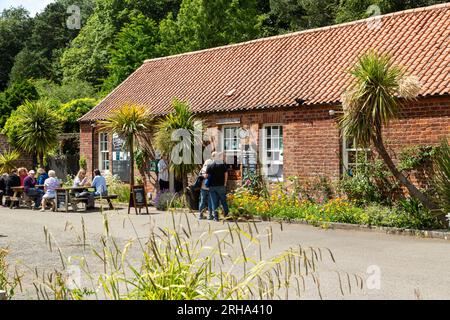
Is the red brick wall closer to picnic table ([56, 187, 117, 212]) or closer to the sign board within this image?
the sign board

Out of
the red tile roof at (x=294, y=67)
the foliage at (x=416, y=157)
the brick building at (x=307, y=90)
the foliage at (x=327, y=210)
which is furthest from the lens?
the red tile roof at (x=294, y=67)

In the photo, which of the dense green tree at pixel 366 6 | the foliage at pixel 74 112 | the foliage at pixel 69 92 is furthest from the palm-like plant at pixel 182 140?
the foliage at pixel 69 92

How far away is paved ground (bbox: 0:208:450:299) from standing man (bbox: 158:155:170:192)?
449 centimetres

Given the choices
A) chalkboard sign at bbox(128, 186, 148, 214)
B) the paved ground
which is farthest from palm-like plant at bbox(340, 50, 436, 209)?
chalkboard sign at bbox(128, 186, 148, 214)

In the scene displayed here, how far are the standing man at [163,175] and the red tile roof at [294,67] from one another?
2019 millimetres

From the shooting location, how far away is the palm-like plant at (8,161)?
2906cm

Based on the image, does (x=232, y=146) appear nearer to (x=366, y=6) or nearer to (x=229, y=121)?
(x=229, y=121)

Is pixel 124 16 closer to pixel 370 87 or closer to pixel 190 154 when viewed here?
pixel 190 154

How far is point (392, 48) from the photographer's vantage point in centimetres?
1798

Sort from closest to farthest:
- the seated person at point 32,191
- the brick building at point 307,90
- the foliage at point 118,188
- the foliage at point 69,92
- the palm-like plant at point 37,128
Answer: the brick building at point 307,90 < the seated person at point 32,191 < the foliage at point 118,188 < the palm-like plant at point 37,128 < the foliage at point 69,92

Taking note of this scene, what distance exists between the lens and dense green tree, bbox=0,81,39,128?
39.3 metres

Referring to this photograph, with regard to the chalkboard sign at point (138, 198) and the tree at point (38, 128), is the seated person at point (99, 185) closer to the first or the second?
the chalkboard sign at point (138, 198)

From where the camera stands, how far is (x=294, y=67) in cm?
2044

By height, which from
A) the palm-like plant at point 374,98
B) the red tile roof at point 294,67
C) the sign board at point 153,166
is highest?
the red tile roof at point 294,67
